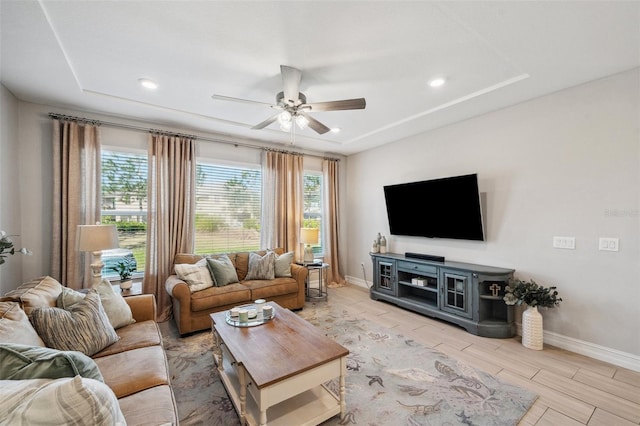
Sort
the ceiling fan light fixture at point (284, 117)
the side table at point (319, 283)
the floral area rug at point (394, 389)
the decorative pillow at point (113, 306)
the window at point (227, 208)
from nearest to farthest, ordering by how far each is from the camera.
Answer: the floral area rug at point (394, 389), the decorative pillow at point (113, 306), the ceiling fan light fixture at point (284, 117), the window at point (227, 208), the side table at point (319, 283)

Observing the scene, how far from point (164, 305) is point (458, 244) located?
417 cm

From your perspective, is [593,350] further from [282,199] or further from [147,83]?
[147,83]

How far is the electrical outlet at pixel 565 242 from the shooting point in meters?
2.77

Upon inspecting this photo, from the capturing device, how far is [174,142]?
150 inches

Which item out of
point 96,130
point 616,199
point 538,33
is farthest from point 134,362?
point 616,199

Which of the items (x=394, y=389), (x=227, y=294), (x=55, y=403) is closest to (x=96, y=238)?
(x=227, y=294)

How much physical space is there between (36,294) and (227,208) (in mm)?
2682

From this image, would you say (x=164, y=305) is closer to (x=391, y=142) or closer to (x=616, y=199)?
(x=391, y=142)

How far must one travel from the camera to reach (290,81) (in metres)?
2.45

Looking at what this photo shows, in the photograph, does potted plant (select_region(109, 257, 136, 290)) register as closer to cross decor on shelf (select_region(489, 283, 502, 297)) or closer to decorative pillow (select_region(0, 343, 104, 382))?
decorative pillow (select_region(0, 343, 104, 382))

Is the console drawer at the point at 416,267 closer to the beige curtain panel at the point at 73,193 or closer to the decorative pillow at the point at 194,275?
the decorative pillow at the point at 194,275

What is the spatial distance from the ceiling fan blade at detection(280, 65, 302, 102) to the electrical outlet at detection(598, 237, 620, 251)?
3.27 meters

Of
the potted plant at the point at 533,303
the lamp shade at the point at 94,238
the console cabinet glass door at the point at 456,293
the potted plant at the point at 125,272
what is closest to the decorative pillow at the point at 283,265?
the potted plant at the point at 125,272

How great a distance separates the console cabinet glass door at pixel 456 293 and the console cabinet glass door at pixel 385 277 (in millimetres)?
826
